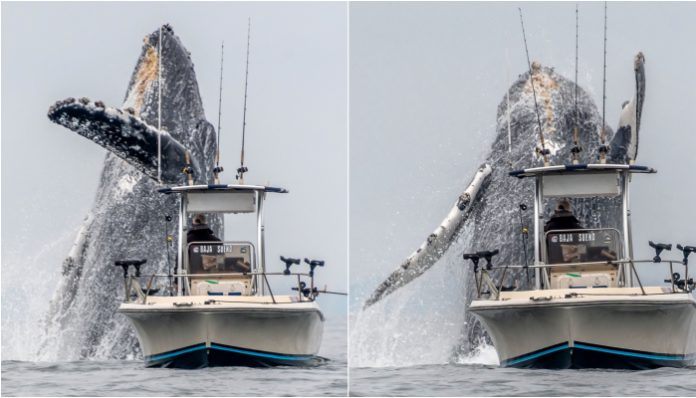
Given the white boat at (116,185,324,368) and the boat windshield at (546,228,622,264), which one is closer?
the white boat at (116,185,324,368)

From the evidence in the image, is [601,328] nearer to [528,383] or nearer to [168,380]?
[528,383]

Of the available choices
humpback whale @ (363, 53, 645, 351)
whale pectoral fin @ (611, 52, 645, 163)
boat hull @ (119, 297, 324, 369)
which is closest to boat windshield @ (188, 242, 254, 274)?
boat hull @ (119, 297, 324, 369)

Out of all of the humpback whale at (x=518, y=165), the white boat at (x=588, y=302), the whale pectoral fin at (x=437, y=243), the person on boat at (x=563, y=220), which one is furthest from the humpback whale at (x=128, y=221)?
the white boat at (x=588, y=302)

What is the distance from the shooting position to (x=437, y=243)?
35312mm

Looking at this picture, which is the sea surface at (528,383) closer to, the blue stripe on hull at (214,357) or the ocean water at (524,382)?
the ocean water at (524,382)

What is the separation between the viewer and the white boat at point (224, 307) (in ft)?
100

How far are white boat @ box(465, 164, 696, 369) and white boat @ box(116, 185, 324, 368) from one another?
9.43 ft

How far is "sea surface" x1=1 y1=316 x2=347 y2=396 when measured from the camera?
28828 millimetres

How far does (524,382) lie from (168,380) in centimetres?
516

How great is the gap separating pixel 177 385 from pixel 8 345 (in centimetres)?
798

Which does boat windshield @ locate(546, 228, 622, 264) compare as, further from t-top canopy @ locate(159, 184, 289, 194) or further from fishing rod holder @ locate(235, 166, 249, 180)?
fishing rod holder @ locate(235, 166, 249, 180)

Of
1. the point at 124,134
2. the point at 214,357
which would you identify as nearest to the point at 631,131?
the point at 124,134

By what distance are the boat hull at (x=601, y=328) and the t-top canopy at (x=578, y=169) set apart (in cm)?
205

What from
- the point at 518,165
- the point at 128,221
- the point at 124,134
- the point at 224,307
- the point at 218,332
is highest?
the point at 124,134
